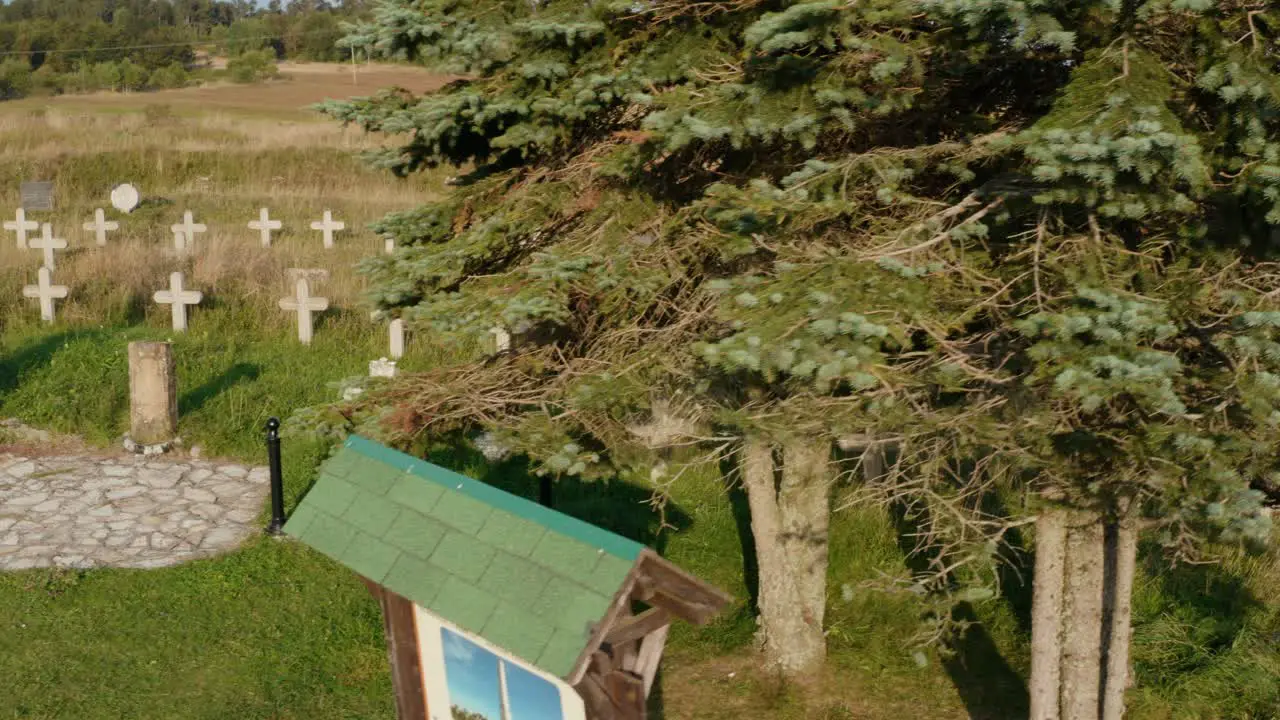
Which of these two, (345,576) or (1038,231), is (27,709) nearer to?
(345,576)

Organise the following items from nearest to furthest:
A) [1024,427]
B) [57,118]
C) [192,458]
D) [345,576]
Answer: [1024,427]
[345,576]
[192,458]
[57,118]

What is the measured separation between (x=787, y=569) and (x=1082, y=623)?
182 cm

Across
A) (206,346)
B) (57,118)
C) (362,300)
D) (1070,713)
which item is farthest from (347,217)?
(1070,713)

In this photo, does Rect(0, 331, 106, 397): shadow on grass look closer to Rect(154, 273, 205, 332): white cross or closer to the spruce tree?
Rect(154, 273, 205, 332): white cross

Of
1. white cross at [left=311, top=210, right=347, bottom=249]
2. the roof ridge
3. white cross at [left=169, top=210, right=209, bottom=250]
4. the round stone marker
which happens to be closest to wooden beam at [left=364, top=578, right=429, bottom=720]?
the roof ridge

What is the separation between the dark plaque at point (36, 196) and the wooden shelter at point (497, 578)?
21543 mm

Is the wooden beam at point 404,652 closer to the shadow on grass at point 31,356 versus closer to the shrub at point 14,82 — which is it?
the shadow on grass at point 31,356

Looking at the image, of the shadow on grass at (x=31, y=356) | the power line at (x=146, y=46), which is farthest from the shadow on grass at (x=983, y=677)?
the power line at (x=146, y=46)

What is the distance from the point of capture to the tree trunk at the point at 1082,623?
5816 millimetres

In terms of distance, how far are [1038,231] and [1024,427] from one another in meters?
0.77

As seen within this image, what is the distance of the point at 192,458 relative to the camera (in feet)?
37.1

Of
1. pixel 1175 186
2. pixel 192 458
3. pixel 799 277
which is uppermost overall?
pixel 1175 186

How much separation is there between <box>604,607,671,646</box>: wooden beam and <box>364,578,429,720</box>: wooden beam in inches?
44.7

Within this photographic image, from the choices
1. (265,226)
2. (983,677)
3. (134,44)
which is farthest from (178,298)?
(134,44)
